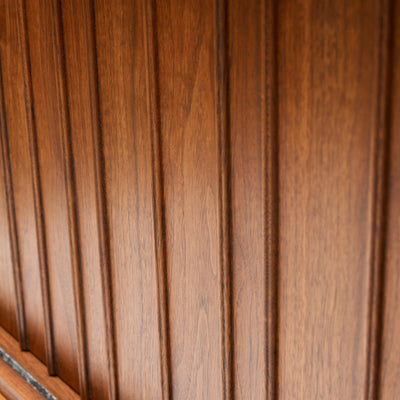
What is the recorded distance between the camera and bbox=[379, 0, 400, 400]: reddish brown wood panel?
84 cm

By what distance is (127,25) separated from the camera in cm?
136

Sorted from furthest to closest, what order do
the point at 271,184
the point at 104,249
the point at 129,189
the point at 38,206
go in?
1. the point at 38,206
2. the point at 104,249
3. the point at 129,189
4. the point at 271,184

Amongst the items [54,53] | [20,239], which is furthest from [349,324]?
[20,239]

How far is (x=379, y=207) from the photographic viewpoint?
2.90 ft

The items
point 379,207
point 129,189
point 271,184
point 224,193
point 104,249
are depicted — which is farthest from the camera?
point 104,249

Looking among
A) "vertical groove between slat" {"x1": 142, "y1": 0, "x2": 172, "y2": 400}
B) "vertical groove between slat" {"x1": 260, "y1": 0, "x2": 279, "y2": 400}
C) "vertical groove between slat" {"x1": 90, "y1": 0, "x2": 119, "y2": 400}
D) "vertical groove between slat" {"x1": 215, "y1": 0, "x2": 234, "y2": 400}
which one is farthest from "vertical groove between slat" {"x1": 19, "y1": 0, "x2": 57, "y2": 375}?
"vertical groove between slat" {"x1": 260, "y1": 0, "x2": 279, "y2": 400}

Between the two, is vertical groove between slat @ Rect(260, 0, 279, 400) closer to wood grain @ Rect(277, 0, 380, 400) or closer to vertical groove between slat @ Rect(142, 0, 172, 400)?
wood grain @ Rect(277, 0, 380, 400)

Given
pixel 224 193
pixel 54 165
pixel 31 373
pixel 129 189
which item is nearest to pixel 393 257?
pixel 224 193

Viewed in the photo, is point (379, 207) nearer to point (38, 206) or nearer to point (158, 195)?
point (158, 195)

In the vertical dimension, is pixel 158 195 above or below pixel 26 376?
above

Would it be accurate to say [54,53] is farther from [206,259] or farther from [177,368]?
[177,368]

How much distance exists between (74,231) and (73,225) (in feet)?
0.08

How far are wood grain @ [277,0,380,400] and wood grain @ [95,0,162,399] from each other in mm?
504

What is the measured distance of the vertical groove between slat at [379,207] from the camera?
2.73ft
